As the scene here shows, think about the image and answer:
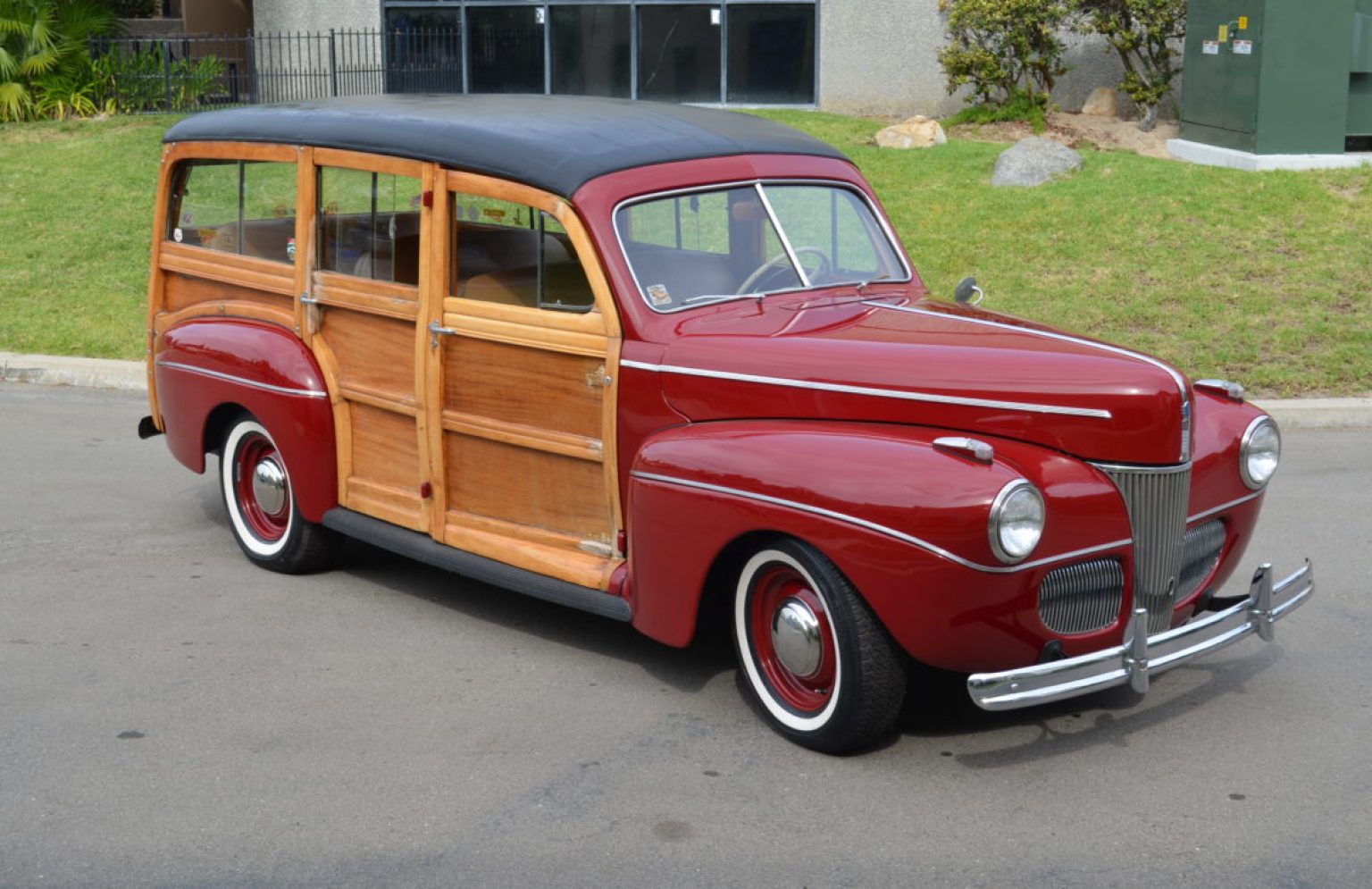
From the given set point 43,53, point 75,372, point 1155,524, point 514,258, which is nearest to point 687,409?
point 514,258

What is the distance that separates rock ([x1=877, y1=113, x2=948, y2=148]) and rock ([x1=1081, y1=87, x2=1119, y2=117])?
2501 millimetres

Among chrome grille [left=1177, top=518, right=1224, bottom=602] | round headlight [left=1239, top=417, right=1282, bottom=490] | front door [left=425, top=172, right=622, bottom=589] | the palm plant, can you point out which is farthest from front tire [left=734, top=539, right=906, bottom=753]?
the palm plant

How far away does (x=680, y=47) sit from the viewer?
20000 mm

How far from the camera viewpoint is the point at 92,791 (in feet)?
15.6

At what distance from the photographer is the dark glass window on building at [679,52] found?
19.9m

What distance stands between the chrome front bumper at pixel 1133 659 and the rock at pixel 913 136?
11666 mm

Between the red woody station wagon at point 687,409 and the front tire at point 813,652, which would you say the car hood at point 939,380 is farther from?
the front tire at point 813,652

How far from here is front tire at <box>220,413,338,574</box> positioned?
22.4 feet

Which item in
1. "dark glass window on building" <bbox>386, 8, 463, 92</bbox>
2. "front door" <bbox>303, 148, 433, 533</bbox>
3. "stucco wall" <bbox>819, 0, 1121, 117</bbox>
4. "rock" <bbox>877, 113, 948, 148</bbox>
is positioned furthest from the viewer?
"dark glass window on building" <bbox>386, 8, 463, 92</bbox>

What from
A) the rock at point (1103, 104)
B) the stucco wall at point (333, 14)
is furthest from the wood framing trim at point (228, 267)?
the stucco wall at point (333, 14)

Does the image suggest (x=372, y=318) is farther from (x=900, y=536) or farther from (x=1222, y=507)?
(x=1222, y=507)

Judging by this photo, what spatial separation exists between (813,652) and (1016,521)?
81 centimetres

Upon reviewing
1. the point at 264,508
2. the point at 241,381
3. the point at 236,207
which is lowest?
the point at 264,508

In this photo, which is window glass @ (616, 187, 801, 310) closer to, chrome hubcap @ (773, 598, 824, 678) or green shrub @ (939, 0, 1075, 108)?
chrome hubcap @ (773, 598, 824, 678)
